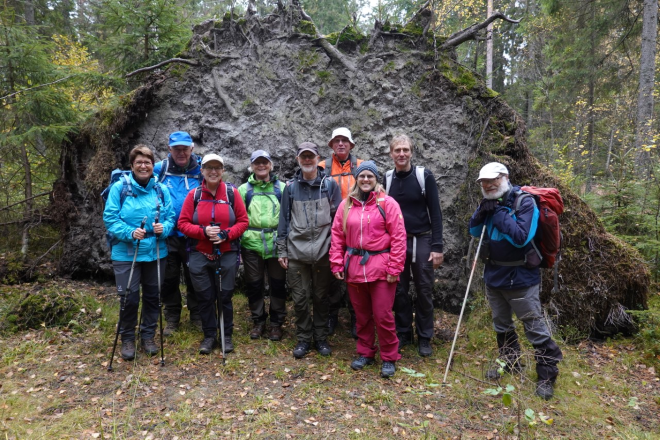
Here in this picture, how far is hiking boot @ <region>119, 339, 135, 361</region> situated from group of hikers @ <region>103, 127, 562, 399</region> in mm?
24

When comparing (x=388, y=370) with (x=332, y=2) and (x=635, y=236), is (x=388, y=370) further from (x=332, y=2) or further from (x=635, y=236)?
(x=332, y=2)

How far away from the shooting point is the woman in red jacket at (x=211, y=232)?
4977 millimetres

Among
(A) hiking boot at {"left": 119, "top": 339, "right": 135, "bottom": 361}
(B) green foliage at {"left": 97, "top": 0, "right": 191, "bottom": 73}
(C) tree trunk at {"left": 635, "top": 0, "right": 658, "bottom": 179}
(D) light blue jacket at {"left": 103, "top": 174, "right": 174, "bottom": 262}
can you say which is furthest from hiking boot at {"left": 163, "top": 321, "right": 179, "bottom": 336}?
(C) tree trunk at {"left": 635, "top": 0, "right": 658, "bottom": 179}

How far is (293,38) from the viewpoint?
24.8 feet

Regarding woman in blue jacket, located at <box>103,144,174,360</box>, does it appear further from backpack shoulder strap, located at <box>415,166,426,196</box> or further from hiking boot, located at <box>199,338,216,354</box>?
backpack shoulder strap, located at <box>415,166,426,196</box>

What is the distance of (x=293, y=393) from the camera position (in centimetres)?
443

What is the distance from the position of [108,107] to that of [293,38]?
399cm

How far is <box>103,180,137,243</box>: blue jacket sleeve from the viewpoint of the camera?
472 cm

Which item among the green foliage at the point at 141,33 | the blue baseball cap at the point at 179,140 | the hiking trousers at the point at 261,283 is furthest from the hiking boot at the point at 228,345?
the green foliage at the point at 141,33

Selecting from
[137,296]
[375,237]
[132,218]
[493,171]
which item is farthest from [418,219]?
[137,296]

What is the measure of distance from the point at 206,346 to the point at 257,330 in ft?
2.64

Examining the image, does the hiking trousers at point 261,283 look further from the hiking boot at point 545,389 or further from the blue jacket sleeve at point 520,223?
the hiking boot at point 545,389

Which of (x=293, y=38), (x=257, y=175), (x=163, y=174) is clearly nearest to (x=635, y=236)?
(x=257, y=175)

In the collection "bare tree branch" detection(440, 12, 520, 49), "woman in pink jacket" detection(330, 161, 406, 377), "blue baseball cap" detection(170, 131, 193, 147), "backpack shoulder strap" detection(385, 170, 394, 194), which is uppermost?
"bare tree branch" detection(440, 12, 520, 49)
